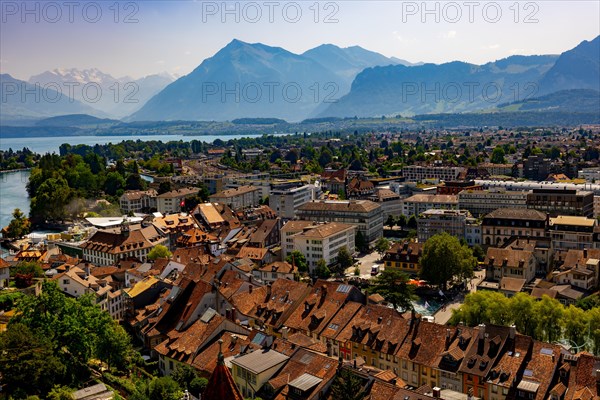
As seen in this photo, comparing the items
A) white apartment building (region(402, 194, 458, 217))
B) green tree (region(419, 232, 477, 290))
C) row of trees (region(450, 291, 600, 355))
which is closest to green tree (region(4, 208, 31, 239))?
white apartment building (region(402, 194, 458, 217))

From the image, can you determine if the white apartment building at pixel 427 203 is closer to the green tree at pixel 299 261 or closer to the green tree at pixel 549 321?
the green tree at pixel 299 261

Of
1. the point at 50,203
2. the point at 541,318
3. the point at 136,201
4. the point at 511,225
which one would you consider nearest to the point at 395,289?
the point at 541,318

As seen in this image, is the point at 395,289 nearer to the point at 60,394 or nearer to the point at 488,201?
the point at 60,394

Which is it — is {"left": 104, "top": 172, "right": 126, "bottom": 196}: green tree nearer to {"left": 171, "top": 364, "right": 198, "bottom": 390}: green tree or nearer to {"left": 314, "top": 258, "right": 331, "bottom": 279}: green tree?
{"left": 314, "top": 258, "right": 331, "bottom": 279}: green tree

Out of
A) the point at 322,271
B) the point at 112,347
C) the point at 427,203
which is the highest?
the point at 427,203

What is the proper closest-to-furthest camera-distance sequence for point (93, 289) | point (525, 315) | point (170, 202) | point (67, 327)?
point (67, 327)
point (525, 315)
point (93, 289)
point (170, 202)

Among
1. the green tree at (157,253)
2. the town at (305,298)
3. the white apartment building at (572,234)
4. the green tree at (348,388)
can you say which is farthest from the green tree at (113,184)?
the green tree at (348,388)
